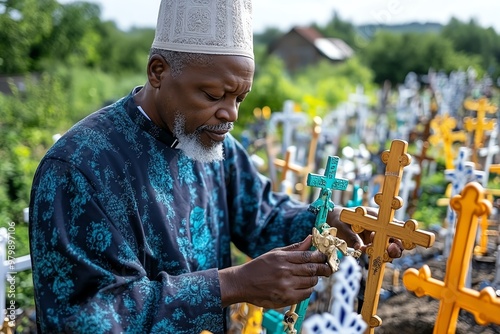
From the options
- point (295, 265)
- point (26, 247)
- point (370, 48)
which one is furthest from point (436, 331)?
point (370, 48)

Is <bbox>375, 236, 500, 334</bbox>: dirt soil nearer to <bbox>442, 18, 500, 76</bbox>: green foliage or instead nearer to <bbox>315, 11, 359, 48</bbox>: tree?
<bbox>442, 18, 500, 76</bbox>: green foliage

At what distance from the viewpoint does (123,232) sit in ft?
6.16

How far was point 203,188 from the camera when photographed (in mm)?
2314

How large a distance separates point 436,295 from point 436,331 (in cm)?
12

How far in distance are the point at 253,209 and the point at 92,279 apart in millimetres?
949

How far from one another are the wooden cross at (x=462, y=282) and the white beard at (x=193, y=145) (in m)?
0.83

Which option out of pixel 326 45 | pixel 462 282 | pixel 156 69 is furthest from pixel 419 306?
pixel 326 45

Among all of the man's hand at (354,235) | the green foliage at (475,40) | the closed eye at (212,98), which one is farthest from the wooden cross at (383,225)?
the green foliage at (475,40)

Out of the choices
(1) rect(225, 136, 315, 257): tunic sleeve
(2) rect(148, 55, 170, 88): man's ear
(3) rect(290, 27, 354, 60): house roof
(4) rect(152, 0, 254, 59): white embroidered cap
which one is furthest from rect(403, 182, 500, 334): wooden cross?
(3) rect(290, 27, 354, 60): house roof

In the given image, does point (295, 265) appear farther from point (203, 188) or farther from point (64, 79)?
point (64, 79)

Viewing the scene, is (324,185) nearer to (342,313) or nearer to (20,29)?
(342,313)

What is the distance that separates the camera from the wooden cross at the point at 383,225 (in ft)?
5.87

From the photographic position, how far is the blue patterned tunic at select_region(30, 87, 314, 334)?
1715 mm

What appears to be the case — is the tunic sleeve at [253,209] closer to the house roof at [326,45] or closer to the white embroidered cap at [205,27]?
the white embroidered cap at [205,27]
